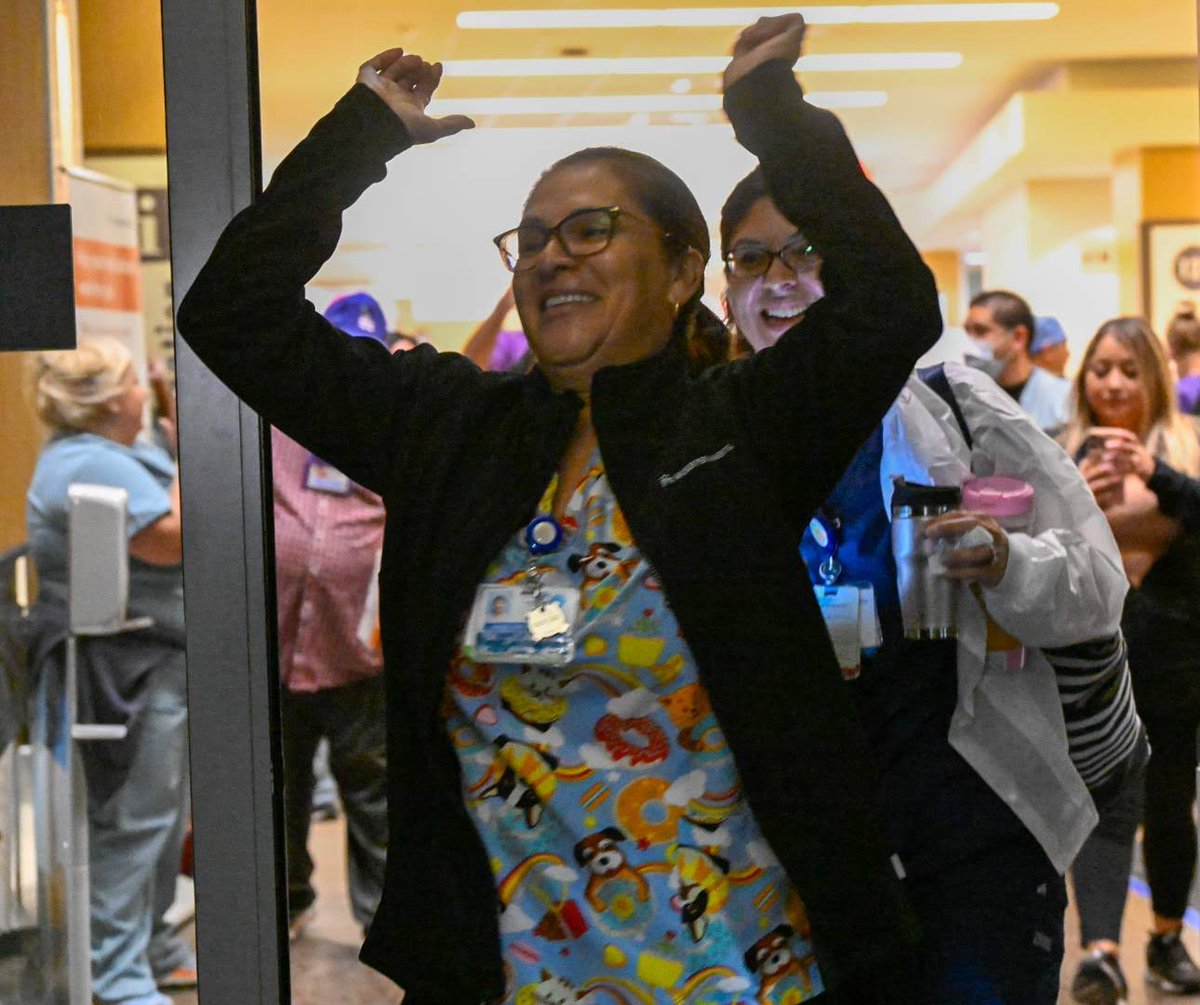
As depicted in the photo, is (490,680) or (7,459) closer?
(490,680)

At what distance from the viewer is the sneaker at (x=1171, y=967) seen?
327 centimetres

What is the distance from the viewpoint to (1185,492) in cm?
279

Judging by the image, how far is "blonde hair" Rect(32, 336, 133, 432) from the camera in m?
2.04

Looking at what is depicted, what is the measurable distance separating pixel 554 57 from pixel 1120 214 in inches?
285

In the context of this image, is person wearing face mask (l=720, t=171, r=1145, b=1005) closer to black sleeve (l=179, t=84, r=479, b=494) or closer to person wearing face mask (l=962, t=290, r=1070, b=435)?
black sleeve (l=179, t=84, r=479, b=494)

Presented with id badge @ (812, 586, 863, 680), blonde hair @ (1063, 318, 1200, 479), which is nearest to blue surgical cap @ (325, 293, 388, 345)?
id badge @ (812, 586, 863, 680)

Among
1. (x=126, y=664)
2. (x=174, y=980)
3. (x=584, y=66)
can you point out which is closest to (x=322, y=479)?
(x=126, y=664)

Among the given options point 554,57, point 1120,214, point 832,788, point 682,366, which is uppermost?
point 1120,214

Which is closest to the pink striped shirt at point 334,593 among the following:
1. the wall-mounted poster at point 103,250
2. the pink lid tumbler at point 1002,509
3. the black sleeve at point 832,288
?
the wall-mounted poster at point 103,250

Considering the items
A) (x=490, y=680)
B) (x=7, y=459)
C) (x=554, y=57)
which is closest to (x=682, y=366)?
(x=490, y=680)

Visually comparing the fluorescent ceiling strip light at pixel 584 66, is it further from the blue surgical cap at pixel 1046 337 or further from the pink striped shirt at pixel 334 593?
the blue surgical cap at pixel 1046 337

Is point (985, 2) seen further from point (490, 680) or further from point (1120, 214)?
point (490, 680)

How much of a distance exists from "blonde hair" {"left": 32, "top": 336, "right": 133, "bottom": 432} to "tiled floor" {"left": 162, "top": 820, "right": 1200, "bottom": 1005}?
87 centimetres

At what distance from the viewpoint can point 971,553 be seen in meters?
1.64
